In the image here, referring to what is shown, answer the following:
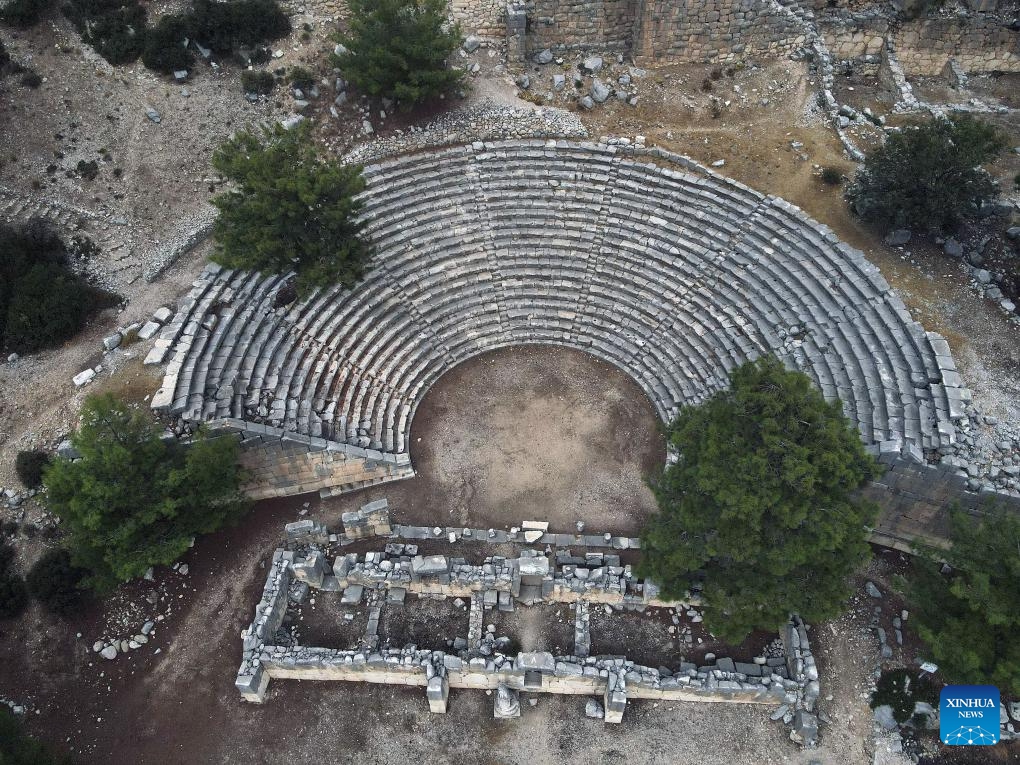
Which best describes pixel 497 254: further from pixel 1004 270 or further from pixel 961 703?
pixel 961 703

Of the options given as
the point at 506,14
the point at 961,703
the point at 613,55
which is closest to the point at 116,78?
the point at 506,14

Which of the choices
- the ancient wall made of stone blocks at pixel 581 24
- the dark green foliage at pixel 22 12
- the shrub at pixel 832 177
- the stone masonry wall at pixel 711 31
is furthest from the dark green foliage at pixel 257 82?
the shrub at pixel 832 177

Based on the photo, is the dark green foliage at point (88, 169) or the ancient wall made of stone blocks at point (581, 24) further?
the ancient wall made of stone blocks at point (581, 24)

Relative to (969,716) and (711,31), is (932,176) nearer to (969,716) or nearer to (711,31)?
(711,31)

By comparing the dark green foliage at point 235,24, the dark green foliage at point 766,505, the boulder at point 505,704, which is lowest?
the boulder at point 505,704

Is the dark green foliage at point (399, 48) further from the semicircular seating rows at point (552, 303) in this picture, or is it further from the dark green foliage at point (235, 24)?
the dark green foliage at point (235, 24)

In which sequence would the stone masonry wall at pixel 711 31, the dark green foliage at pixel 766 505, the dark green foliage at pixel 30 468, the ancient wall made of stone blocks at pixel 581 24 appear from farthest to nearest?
the ancient wall made of stone blocks at pixel 581 24, the stone masonry wall at pixel 711 31, the dark green foliage at pixel 30 468, the dark green foliage at pixel 766 505
